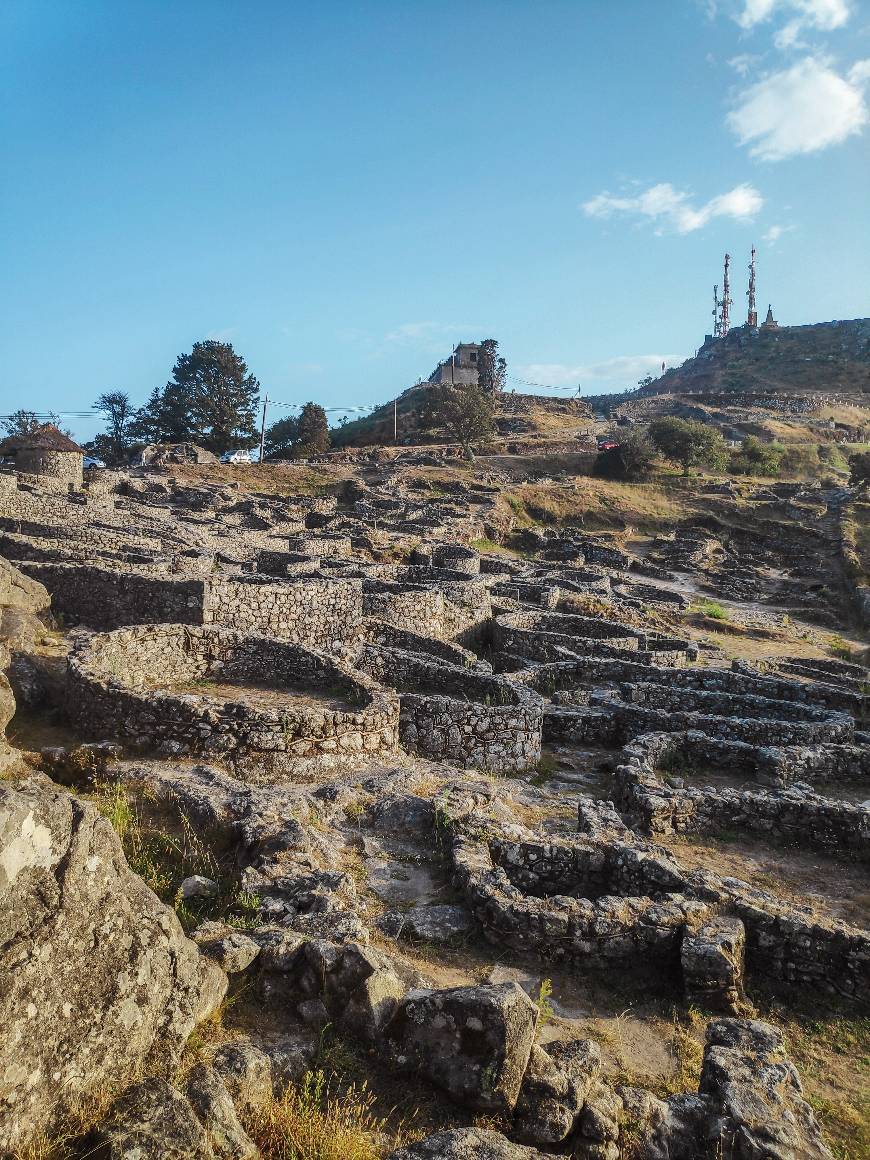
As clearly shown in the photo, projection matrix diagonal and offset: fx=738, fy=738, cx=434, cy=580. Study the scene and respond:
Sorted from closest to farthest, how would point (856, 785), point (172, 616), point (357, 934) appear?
point (357, 934)
point (856, 785)
point (172, 616)

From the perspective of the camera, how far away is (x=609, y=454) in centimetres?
7344

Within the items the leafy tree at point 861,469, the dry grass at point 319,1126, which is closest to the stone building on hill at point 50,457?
the dry grass at point 319,1126

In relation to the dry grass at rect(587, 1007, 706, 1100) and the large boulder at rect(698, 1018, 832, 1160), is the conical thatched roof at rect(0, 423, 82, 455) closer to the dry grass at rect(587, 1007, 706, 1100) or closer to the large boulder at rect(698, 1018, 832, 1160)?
the dry grass at rect(587, 1007, 706, 1100)

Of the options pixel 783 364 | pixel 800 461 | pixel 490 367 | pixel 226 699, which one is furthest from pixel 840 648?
pixel 783 364

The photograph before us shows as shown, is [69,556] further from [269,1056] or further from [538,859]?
[269,1056]

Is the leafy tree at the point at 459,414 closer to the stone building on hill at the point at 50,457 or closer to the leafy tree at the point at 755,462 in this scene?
the leafy tree at the point at 755,462

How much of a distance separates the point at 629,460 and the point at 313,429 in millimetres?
35377

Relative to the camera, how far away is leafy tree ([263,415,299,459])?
280 feet

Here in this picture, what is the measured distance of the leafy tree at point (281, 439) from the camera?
280 ft

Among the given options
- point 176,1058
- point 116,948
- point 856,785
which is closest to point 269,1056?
point 176,1058

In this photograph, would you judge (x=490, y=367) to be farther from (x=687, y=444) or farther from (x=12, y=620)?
(x=12, y=620)

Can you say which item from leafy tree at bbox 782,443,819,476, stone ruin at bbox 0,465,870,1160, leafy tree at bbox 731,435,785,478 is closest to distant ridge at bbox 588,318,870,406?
leafy tree at bbox 782,443,819,476

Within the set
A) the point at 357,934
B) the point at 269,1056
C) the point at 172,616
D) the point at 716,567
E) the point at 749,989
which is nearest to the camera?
the point at 269,1056

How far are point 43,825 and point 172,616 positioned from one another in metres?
11.7
